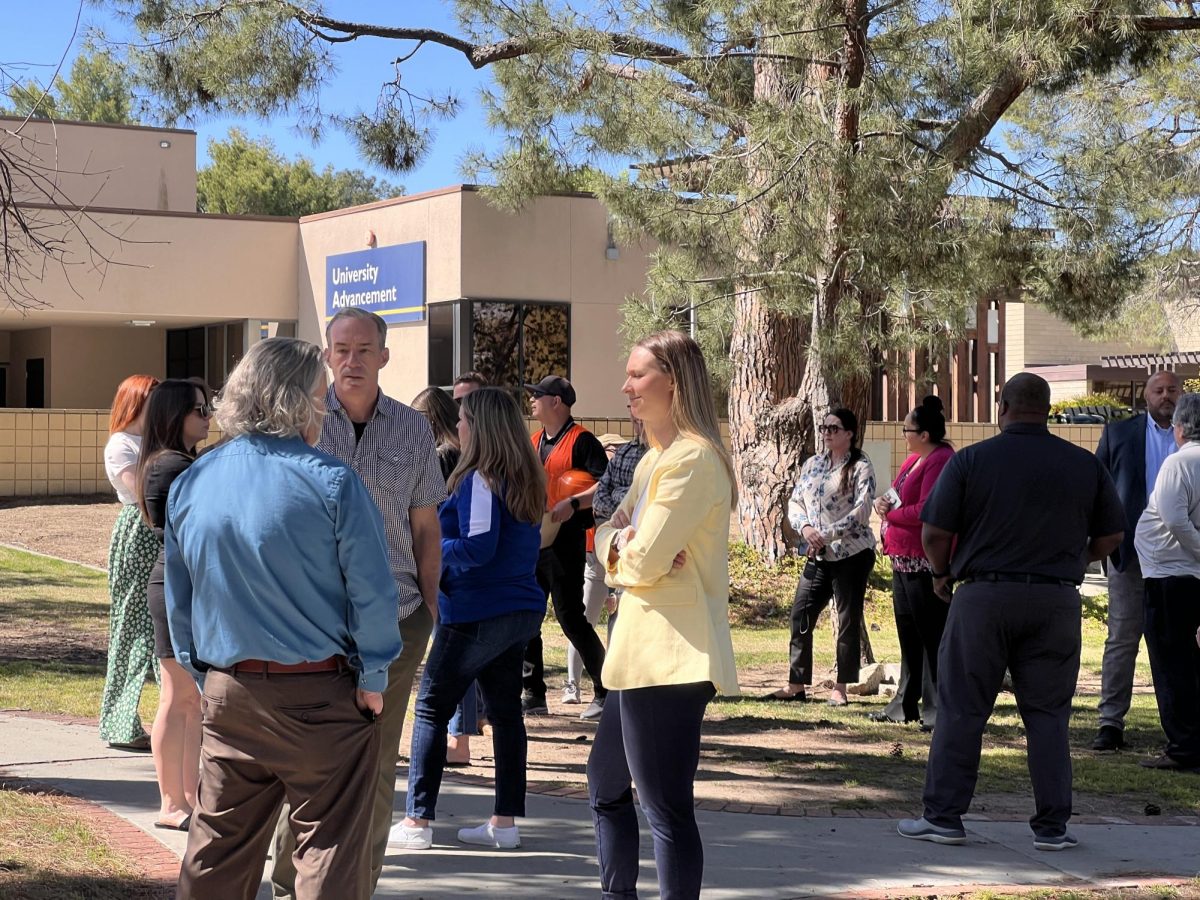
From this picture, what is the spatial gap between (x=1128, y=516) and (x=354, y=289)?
19.1 meters

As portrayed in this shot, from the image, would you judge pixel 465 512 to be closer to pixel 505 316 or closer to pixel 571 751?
pixel 571 751

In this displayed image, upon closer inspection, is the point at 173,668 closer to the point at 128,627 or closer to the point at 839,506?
the point at 128,627

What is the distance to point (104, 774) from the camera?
277 inches

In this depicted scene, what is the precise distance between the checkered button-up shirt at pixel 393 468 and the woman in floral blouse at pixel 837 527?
4867 millimetres

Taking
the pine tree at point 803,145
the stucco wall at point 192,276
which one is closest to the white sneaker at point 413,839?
the pine tree at point 803,145

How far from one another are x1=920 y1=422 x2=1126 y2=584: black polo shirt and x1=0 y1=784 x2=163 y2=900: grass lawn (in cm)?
347

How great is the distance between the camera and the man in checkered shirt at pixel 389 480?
16.6ft

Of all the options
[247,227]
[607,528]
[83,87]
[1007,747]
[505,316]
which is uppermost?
[83,87]

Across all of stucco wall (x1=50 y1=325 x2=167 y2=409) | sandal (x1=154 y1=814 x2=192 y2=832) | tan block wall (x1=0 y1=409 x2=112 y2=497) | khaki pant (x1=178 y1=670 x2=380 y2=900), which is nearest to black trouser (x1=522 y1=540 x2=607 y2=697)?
sandal (x1=154 y1=814 x2=192 y2=832)

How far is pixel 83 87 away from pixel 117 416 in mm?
73748

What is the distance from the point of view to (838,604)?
980cm

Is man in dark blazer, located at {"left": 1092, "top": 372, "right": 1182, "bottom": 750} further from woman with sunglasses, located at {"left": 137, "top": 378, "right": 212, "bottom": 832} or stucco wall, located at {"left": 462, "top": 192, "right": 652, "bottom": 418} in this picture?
stucco wall, located at {"left": 462, "top": 192, "right": 652, "bottom": 418}

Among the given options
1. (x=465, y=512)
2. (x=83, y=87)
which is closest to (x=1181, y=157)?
(x=465, y=512)

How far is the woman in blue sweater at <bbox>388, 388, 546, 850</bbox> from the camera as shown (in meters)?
5.82
